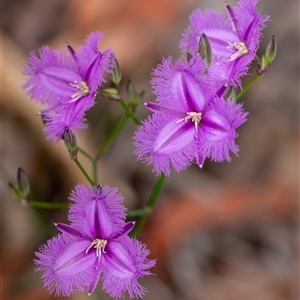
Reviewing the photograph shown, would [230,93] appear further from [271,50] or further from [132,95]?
[132,95]

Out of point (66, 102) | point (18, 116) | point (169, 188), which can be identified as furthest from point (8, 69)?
point (66, 102)

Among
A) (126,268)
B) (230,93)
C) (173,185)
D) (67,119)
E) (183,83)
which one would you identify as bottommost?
(173,185)

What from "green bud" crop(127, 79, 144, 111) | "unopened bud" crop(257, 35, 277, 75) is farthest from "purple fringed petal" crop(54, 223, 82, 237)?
"unopened bud" crop(257, 35, 277, 75)

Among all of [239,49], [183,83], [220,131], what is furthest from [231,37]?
[220,131]

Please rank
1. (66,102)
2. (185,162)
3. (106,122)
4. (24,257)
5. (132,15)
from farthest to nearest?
(132,15), (106,122), (24,257), (66,102), (185,162)

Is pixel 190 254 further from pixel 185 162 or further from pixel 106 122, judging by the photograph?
pixel 185 162
